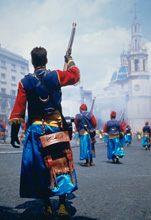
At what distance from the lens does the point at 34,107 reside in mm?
3188

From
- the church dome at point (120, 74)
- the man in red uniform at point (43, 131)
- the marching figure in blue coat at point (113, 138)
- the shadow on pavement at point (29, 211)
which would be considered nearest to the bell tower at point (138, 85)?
the church dome at point (120, 74)

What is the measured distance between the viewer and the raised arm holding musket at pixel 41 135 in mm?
2980

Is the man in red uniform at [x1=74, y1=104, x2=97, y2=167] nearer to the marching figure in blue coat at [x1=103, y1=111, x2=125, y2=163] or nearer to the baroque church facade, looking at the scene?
the marching figure in blue coat at [x1=103, y1=111, x2=125, y2=163]

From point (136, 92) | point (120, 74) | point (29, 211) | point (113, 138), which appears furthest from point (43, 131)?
point (120, 74)

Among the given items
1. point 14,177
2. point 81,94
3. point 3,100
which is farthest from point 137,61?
point 14,177

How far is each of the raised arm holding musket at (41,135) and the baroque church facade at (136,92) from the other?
67.2 m

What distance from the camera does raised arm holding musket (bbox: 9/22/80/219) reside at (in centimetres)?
298

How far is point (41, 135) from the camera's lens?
3.10m

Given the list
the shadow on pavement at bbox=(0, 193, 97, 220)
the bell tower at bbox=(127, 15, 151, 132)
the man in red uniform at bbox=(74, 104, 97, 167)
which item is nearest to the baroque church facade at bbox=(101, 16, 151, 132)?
the bell tower at bbox=(127, 15, 151, 132)

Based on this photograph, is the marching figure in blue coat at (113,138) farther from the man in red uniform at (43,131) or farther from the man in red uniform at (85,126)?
the man in red uniform at (43,131)

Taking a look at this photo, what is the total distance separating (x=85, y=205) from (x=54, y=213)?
1.60 ft

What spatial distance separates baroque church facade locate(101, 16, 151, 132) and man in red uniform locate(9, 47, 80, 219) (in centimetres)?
6720

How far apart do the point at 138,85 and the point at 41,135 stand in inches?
2857

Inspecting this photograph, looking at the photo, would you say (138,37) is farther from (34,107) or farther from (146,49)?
(34,107)
